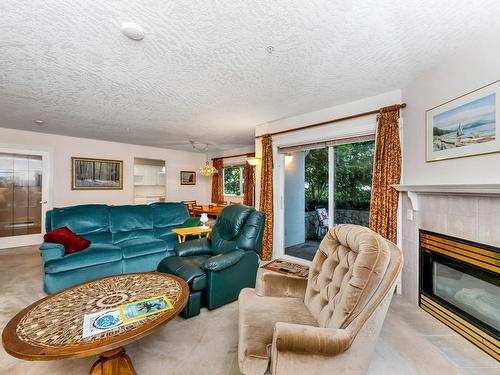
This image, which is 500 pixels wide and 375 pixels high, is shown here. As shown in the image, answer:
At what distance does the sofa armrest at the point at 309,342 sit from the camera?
113 cm

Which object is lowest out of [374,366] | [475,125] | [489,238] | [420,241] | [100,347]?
[374,366]

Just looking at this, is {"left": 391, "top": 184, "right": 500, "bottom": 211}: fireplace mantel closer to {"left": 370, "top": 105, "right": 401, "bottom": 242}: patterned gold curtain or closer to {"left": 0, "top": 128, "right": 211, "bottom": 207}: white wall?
{"left": 370, "top": 105, "right": 401, "bottom": 242}: patterned gold curtain

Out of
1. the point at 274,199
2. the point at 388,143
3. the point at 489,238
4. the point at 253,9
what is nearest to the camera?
the point at 253,9

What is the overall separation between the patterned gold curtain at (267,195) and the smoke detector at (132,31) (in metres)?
2.70

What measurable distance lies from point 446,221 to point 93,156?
677 cm

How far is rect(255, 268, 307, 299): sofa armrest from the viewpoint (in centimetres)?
186

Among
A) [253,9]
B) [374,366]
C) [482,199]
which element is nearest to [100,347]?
[374,366]

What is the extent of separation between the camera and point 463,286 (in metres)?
2.15

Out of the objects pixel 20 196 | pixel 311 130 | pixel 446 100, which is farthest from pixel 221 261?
pixel 20 196

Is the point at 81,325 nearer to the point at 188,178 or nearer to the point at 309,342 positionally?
the point at 309,342

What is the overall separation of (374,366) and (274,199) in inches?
109

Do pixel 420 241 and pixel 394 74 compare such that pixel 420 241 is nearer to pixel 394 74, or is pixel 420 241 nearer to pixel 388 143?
pixel 388 143

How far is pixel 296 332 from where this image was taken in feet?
3.76

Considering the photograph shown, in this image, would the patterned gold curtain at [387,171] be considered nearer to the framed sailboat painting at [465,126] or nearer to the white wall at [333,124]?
the white wall at [333,124]
